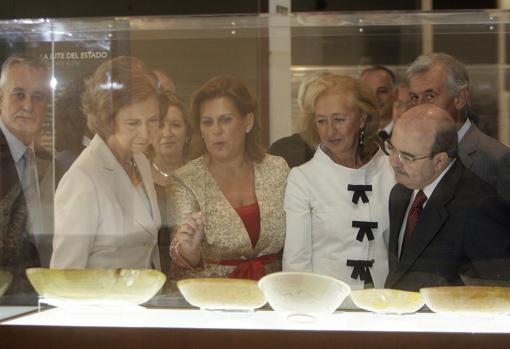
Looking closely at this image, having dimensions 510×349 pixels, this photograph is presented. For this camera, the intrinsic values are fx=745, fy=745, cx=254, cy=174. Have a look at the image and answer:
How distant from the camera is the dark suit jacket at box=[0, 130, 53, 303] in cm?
168

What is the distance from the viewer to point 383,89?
5.20 feet

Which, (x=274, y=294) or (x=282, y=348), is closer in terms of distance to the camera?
(x=282, y=348)

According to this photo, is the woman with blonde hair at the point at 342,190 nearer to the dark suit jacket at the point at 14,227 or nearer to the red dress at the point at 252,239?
the red dress at the point at 252,239

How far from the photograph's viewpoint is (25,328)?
149 cm

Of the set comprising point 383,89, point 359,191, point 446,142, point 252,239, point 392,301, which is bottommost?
point 392,301

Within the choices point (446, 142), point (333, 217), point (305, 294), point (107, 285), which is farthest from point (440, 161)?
point (107, 285)

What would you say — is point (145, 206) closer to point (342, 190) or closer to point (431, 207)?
point (342, 190)

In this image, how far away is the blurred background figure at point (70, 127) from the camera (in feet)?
5.41

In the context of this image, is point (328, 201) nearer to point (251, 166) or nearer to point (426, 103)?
point (251, 166)

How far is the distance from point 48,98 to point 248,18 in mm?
481

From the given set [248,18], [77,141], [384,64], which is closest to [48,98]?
[77,141]

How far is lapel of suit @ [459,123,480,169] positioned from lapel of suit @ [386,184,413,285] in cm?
13

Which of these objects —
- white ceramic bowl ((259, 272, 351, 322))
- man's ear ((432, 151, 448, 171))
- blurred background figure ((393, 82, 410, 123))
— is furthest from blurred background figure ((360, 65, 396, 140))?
white ceramic bowl ((259, 272, 351, 322))

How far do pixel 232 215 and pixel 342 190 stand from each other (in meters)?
0.24
